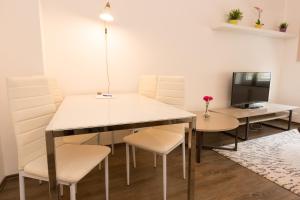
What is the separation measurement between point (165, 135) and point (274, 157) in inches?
63.4

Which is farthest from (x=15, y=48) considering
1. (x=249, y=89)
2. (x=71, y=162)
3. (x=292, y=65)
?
(x=292, y=65)

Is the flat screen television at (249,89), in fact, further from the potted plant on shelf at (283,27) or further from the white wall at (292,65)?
the potted plant on shelf at (283,27)

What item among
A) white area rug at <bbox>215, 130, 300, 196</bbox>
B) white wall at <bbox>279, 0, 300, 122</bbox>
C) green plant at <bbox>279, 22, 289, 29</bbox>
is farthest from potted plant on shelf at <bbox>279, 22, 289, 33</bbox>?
white area rug at <bbox>215, 130, 300, 196</bbox>

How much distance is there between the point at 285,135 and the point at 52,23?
12.7ft

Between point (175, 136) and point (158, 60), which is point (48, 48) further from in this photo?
point (175, 136)

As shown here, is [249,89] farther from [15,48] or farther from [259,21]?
[15,48]

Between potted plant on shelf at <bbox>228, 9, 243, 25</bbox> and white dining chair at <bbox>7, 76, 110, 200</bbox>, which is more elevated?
potted plant on shelf at <bbox>228, 9, 243, 25</bbox>

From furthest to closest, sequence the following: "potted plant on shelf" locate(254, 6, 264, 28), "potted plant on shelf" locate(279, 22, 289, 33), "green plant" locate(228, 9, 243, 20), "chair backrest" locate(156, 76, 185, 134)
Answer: "potted plant on shelf" locate(279, 22, 289, 33), "potted plant on shelf" locate(254, 6, 264, 28), "green plant" locate(228, 9, 243, 20), "chair backrest" locate(156, 76, 185, 134)

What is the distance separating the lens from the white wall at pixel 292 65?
13.1 ft

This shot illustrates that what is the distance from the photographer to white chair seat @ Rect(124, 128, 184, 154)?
63.6 inches

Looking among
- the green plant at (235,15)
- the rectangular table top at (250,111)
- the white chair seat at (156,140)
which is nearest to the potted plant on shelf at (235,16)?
the green plant at (235,15)

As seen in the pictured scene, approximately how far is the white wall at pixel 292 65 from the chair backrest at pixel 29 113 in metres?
4.62

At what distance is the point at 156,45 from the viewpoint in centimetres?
294

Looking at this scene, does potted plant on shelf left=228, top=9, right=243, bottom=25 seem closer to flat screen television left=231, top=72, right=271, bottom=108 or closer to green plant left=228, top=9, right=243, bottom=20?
green plant left=228, top=9, right=243, bottom=20
